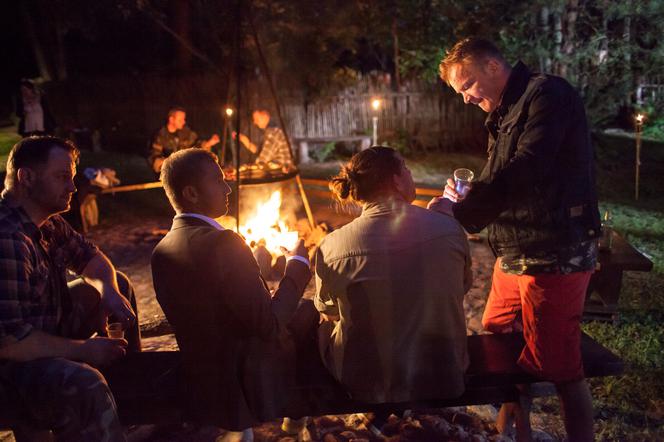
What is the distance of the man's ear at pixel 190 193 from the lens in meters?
2.55

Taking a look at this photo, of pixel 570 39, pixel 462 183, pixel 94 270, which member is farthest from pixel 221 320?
pixel 570 39

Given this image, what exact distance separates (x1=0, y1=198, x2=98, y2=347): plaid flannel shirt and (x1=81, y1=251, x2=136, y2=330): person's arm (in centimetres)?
19

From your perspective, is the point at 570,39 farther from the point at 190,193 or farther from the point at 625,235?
the point at 190,193

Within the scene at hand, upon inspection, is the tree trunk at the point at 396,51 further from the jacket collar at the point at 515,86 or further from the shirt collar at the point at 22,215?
the shirt collar at the point at 22,215

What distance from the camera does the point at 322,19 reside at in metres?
14.1

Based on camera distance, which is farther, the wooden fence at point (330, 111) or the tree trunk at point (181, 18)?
the wooden fence at point (330, 111)

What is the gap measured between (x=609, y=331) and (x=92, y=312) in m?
4.07

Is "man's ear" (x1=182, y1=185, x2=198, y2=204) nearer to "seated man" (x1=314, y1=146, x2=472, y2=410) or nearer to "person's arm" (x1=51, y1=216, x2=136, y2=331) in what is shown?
"seated man" (x1=314, y1=146, x2=472, y2=410)

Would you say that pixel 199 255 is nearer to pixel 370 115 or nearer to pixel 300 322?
pixel 300 322

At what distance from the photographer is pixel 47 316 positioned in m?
2.65

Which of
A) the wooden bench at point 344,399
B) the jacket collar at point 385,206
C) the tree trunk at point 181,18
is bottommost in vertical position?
the wooden bench at point 344,399

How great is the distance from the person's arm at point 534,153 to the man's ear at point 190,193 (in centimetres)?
147

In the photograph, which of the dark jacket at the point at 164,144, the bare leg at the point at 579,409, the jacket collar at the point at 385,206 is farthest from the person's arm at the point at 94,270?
the dark jacket at the point at 164,144

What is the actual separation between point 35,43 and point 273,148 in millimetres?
16515
